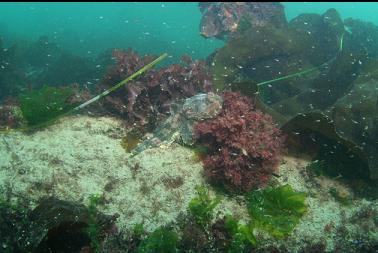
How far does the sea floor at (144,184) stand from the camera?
198 inches

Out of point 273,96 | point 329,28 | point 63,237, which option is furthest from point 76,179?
point 329,28

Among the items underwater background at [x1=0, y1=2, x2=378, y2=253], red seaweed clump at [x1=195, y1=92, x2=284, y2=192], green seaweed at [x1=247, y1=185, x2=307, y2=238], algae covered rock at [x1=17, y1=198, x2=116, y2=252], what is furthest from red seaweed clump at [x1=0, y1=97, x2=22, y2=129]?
green seaweed at [x1=247, y1=185, x2=307, y2=238]

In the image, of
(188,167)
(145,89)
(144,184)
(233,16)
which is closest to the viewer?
(144,184)

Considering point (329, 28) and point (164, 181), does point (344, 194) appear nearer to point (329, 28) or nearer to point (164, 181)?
point (164, 181)

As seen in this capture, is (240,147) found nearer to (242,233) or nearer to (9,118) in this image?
(242,233)

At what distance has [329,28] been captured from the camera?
13.3 m

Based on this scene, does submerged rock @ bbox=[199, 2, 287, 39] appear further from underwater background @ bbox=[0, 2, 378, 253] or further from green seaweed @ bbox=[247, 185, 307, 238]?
green seaweed @ bbox=[247, 185, 307, 238]

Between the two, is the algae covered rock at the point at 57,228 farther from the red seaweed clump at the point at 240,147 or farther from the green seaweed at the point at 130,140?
the red seaweed clump at the point at 240,147

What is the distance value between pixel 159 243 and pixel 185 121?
2.77 m

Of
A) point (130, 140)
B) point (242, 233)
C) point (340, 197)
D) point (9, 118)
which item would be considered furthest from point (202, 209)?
point (9, 118)

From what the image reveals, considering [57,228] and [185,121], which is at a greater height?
[57,228]

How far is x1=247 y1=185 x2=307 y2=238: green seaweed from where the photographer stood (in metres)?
4.93

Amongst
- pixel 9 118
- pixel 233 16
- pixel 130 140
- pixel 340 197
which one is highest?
pixel 9 118

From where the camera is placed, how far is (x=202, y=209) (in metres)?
4.86
